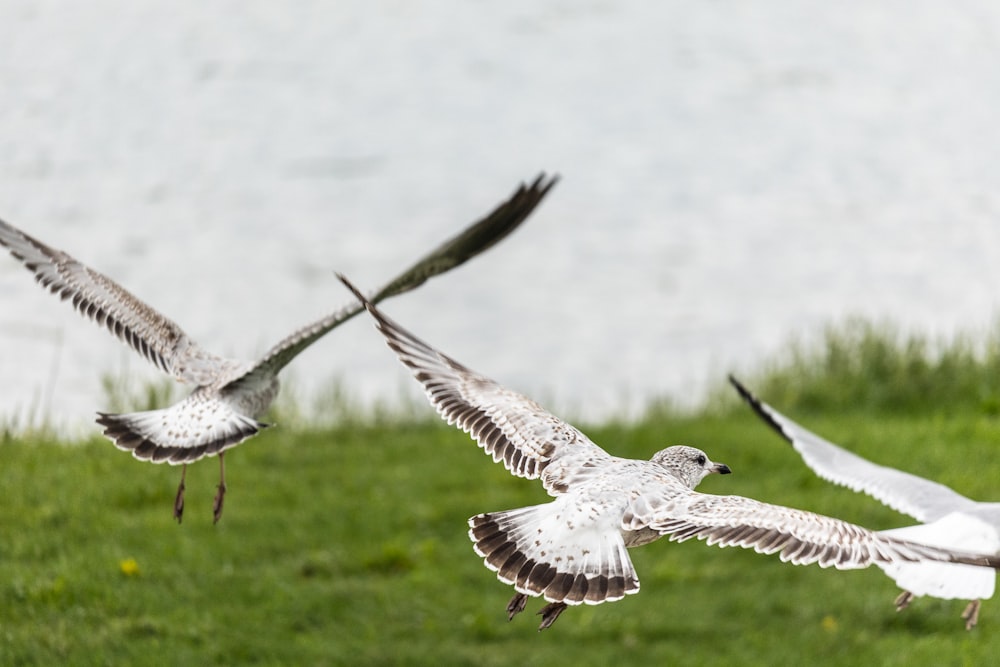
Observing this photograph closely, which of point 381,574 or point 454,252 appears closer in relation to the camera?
point 454,252

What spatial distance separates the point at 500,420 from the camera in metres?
5.38

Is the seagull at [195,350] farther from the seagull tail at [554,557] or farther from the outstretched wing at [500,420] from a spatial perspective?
the seagull tail at [554,557]

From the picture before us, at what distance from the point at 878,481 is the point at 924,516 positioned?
470mm

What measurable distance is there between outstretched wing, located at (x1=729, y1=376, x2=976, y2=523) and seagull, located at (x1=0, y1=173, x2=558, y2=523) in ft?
5.51

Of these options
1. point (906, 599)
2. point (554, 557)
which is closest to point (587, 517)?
point (554, 557)

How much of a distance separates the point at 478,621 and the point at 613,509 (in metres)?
6.53

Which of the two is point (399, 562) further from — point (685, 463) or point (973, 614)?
point (685, 463)

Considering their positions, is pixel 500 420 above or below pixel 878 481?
above

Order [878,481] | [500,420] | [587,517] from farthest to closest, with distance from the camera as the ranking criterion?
[878,481]
[500,420]
[587,517]

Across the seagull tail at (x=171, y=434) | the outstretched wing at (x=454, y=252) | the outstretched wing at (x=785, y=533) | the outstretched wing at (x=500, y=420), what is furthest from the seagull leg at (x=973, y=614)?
the seagull tail at (x=171, y=434)

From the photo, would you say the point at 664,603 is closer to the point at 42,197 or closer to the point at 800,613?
the point at 800,613

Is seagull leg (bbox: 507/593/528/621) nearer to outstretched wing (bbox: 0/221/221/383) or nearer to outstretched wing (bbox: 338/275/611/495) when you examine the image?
outstretched wing (bbox: 338/275/611/495)

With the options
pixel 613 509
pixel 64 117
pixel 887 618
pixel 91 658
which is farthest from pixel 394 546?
pixel 64 117

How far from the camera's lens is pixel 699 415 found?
14828 millimetres
